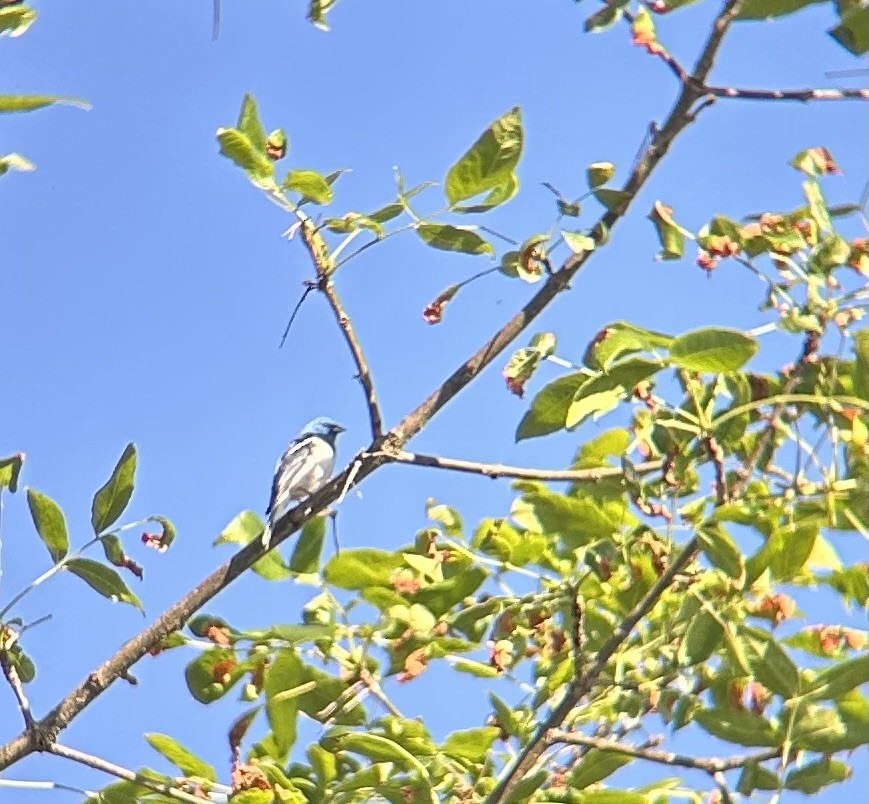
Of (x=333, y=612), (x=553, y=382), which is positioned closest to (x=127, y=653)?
(x=333, y=612)

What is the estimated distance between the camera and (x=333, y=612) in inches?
92.7

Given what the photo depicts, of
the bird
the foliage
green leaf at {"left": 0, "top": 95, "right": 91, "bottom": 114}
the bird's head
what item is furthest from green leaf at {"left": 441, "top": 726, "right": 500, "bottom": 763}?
the bird's head

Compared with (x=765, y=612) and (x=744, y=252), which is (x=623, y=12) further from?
(x=765, y=612)

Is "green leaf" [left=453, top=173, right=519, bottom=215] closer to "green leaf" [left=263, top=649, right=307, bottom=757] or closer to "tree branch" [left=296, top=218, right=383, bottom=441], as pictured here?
"tree branch" [left=296, top=218, right=383, bottom=441]

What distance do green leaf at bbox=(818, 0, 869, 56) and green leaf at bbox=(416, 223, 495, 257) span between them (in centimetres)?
59

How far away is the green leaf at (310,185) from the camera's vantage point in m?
1.95

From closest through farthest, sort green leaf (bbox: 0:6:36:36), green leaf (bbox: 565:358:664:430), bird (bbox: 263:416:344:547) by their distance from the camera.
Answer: green leaf (bbox: 0:6:36:36)
green leaf (bbox: 565:358:664:430)
bird (bbox: 263:416:344:547)

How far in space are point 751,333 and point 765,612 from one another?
493 mm

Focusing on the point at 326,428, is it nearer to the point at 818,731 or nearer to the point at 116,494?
the point at 116,494

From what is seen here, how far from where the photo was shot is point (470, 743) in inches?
88.3

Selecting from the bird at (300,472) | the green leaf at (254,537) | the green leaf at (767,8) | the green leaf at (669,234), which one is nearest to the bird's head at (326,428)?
the bird at (300,472)

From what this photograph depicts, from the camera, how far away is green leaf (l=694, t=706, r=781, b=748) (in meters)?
1.84

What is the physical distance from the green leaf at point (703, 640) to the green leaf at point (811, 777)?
20 cm

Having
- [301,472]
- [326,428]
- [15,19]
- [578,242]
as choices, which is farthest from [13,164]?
[326,428]
